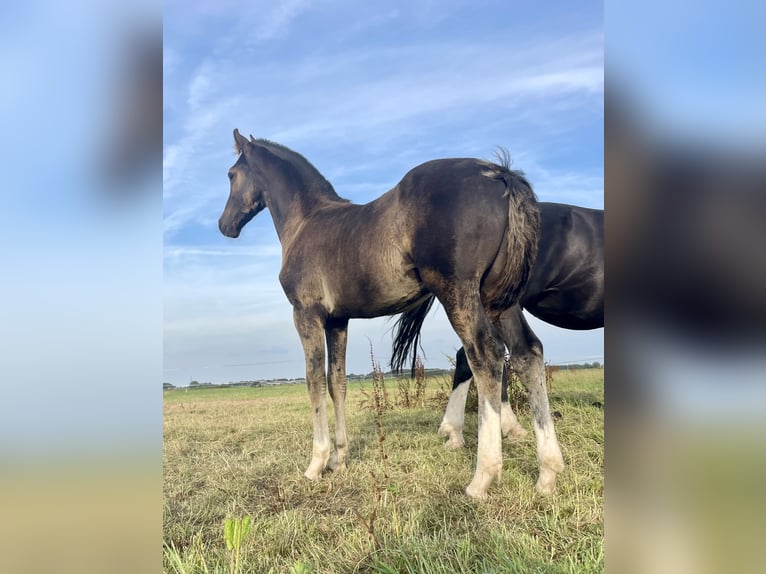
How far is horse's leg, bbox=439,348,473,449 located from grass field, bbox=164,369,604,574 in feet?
0.37

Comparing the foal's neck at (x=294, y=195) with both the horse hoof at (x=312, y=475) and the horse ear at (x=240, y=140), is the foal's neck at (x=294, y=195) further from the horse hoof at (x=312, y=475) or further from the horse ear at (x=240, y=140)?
the horse hoof at (x=312, y=475)

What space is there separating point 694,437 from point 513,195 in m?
2.94

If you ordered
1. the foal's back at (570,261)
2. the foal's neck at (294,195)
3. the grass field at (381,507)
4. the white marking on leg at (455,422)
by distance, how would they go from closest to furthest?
the grass field at (381,507)
the foal's back at (570,261)
the foal's neck at (294,195)
the white marking on leg at (455,422)

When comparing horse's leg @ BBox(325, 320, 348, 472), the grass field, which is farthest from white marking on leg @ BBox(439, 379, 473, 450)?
horse's leg @ BBox(325, 320, 348, 472)

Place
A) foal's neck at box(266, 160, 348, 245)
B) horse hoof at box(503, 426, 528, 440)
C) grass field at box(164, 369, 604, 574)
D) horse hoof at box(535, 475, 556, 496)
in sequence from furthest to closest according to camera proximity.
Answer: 1. horse hoof at box(503, 426, 528, 440)
2. foal's neck at box(266, 160, 348, 245)
3. horse hoof at box(535, 475, 556, 496)
4. grass field at box(164, 369, 604, 574)

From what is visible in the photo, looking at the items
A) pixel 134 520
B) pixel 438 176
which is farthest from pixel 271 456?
pixel 134 520

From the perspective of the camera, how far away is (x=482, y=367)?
3.06 meters

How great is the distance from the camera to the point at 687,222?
0.50m

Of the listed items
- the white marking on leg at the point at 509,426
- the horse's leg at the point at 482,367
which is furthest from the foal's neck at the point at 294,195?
the white marking on leg at the point at 509,426

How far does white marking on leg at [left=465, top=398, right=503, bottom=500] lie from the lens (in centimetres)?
298

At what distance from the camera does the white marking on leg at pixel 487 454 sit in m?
2.98

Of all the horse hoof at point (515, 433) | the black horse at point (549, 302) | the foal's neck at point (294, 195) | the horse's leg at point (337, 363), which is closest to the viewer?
the black horse at point (549, 302)

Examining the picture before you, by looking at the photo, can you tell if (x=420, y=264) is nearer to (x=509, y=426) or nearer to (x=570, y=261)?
(x=570, y=261)

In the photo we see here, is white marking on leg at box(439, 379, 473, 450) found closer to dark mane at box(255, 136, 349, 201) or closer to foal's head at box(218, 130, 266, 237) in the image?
dark mane at box(255, 136, 349, 201)
